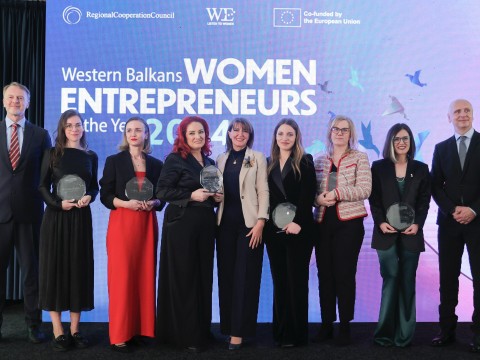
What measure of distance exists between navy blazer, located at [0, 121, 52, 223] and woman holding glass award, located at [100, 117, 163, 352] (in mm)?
591

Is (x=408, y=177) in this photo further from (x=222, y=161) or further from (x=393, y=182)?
(x=222, y=161)

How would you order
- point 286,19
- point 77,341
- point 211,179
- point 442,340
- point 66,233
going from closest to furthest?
point 211,179 → point 66,233 → point 77,341 → point 442,340 → point 286,19

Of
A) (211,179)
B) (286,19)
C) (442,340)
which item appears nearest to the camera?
(211,179)

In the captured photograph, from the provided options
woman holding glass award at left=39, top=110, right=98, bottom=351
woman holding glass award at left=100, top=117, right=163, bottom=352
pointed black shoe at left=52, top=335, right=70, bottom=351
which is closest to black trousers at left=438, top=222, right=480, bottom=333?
woman holding glass award at left=100, top=117, right=163, bottom=352

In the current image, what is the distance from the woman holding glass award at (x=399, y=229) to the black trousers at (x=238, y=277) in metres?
0.89

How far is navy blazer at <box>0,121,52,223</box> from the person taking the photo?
382cm

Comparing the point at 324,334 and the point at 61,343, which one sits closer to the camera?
the point at 61,343

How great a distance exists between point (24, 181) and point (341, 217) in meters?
2.26

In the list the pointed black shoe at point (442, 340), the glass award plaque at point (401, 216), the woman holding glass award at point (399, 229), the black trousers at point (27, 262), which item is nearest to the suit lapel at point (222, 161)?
the woman holding glass award at point (399, 229)

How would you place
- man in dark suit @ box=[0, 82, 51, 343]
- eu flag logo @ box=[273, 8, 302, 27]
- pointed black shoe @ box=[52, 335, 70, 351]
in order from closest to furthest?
pointed black shoe @ box=[52, 335, 70, 351]
man in dark suit @ box=[0, 82, 51, 343]
eu flag logo @ box=[273, 8, 302, 27]

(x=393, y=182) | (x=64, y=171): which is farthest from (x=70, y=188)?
(x=393, y=182)

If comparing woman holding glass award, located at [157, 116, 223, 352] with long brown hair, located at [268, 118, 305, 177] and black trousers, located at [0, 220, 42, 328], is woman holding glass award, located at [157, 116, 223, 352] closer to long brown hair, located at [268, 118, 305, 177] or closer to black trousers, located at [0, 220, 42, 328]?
long brown hair, located at [268, 118, 305, 177]

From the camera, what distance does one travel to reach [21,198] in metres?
3.82

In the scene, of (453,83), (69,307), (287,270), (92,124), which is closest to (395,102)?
(453,83)
